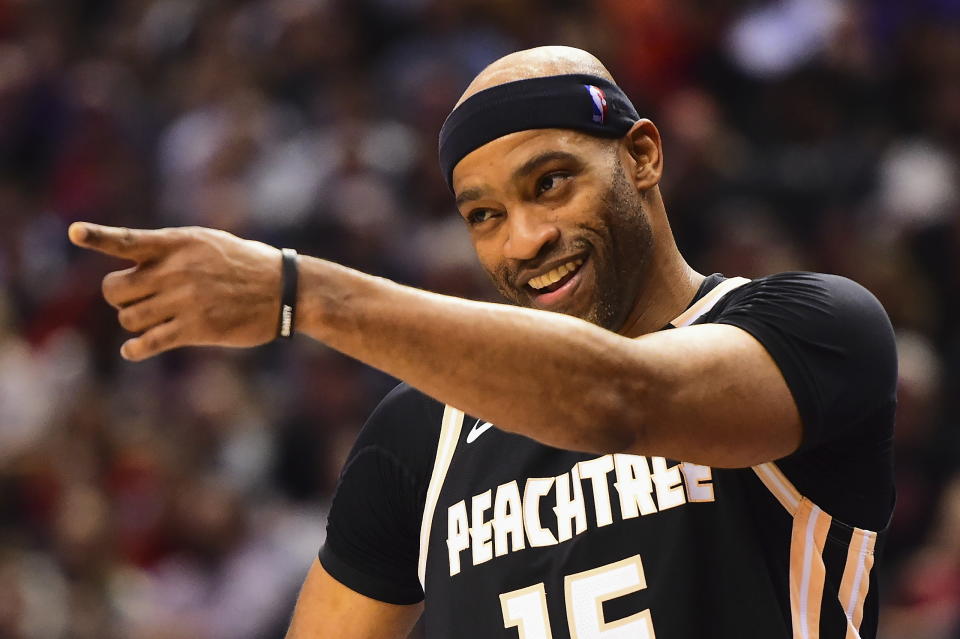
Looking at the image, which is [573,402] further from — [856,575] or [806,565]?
[856,575]

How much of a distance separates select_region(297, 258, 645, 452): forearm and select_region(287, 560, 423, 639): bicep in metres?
1.01

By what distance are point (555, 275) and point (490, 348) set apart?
76cm

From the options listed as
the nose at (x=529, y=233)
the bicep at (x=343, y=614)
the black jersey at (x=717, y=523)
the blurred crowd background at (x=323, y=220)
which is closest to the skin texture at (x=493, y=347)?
the black jersey at (x=717, y=523)

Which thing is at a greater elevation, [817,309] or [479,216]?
[479,216]

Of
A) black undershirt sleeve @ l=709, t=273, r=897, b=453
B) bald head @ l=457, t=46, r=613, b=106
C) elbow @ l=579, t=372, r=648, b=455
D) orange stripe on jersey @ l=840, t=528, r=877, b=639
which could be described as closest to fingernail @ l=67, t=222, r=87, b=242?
elbow @ l=579, t=372, r=648, b=455

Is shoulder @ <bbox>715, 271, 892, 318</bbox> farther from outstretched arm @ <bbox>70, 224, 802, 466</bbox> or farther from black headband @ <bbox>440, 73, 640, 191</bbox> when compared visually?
black headband @ <bbox>440, 73, 640, 191</bbox>

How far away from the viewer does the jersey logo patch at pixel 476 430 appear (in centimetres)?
293

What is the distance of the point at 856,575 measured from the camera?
2.60 m

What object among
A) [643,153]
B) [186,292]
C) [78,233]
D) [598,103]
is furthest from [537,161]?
[78,233]

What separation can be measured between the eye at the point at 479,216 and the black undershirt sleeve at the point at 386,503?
0.39m

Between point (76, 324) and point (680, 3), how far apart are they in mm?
3862

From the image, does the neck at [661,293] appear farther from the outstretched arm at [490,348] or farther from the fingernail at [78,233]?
the fingernail at [78,233]

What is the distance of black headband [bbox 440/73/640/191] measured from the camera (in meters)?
2.91

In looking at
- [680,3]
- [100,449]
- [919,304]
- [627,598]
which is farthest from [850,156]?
[627,598]
